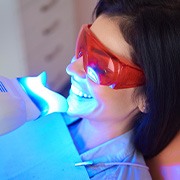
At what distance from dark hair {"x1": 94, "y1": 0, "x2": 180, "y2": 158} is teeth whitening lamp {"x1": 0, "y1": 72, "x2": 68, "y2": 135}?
0.70ft

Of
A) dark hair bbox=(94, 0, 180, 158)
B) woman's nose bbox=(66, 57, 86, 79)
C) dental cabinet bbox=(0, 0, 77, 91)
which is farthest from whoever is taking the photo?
dental cabinet bbox=(0, 0, 77, 91)

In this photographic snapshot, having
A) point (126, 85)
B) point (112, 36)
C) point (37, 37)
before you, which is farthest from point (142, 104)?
point (37, 37)

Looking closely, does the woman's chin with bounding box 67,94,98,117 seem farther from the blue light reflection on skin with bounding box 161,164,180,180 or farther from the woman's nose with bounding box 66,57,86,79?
the blue light reflection on skin with bounding box 161,164,180,180

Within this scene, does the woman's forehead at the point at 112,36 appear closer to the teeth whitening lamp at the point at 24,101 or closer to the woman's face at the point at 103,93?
the woman's face at the point at 103,93

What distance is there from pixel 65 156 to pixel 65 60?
1.22 meters

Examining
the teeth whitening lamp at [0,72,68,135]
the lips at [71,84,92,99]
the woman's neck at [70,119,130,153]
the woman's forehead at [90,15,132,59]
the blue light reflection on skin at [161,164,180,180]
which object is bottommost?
the blue light reflection on skin at [161,164,180,180]

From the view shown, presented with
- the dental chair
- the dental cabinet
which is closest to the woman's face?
the dental chair

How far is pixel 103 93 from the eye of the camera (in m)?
0.85

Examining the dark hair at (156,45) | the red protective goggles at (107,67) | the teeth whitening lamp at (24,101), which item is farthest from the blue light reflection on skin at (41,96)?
the dark hair at (156,45)

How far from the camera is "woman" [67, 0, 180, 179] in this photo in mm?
757

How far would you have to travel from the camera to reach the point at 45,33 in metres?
1.84

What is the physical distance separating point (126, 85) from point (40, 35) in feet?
3.48

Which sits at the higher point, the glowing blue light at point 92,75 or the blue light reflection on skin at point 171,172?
the glowing blue light at point 92,75

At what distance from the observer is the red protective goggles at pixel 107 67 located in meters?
0.79
